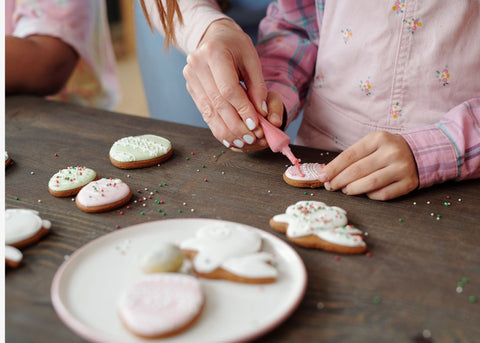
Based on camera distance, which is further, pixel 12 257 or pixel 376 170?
pixel 376 170

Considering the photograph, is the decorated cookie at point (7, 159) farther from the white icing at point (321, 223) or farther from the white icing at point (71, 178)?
the white icing at point (321, 223)

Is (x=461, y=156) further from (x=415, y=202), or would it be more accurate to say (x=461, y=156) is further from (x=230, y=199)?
(x=230, y=199)

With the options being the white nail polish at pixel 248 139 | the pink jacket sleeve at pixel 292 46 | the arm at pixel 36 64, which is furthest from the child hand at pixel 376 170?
the arm at pixel 36 64

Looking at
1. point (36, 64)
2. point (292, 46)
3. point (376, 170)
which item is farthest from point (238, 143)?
point (36, 64)

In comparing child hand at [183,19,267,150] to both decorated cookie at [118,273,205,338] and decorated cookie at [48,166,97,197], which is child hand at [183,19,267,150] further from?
decorated cookie at [118,273,205,338]

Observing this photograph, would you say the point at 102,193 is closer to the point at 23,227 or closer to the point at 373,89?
the point at 23,227

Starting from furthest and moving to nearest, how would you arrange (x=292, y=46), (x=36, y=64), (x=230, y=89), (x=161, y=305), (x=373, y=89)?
(x=36, y=64) < (x=292, y=46) < (x=373, y=89) < (x=230, y=89) < (x=161, y=305)
